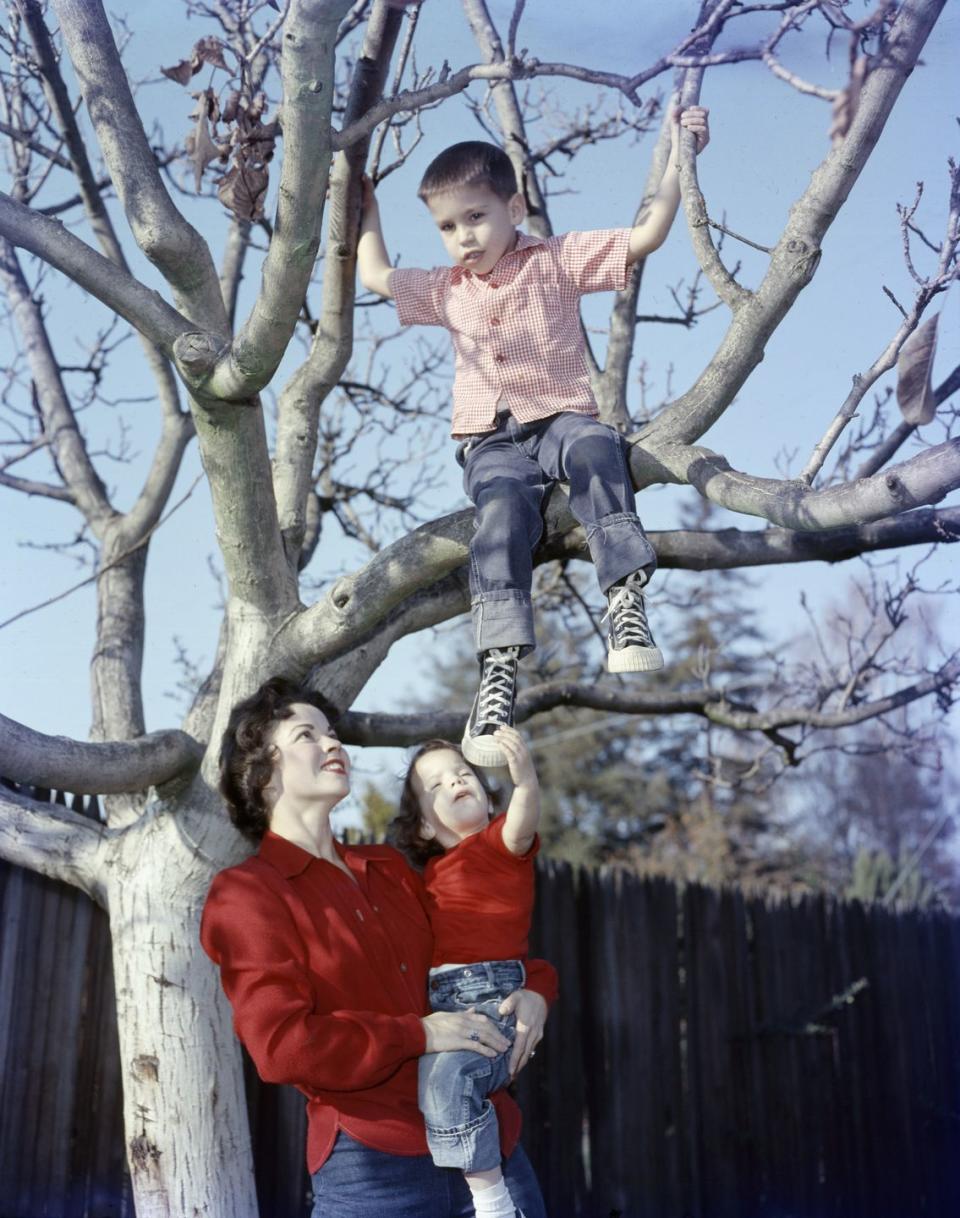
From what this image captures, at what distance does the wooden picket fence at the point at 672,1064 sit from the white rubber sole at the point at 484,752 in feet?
8.96

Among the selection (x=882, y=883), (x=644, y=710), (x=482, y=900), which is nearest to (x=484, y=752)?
(x=482, y=900)

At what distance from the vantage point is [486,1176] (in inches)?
109

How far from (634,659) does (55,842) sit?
8.39 ft

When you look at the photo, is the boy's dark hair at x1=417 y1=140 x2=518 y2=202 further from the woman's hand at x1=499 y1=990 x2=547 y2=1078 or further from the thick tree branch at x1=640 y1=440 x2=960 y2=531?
the woman's hand at x1=499 y1=990 x2=547 y2=1078

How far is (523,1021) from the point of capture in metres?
3.06

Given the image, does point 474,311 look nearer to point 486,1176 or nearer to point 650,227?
point 650,227

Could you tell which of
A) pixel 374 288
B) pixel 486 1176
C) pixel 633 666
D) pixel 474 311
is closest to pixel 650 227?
pixel 474 311

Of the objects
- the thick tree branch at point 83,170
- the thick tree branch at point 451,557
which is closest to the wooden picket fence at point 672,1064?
the thick tree branch at point 451,557

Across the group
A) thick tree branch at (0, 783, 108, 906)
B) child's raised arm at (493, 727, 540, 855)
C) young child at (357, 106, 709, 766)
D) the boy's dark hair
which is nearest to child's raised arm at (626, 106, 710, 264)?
→ young child at (357, 106, 709, 766)

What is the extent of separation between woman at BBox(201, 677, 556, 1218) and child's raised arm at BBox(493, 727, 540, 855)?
327 millimetres

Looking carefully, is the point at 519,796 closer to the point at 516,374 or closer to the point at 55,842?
the point at 516,374

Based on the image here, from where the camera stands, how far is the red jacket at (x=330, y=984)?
2607 mm

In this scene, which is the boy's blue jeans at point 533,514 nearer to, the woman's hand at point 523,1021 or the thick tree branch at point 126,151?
the woman's hand at point 523,1021

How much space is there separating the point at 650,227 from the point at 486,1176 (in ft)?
8.21
